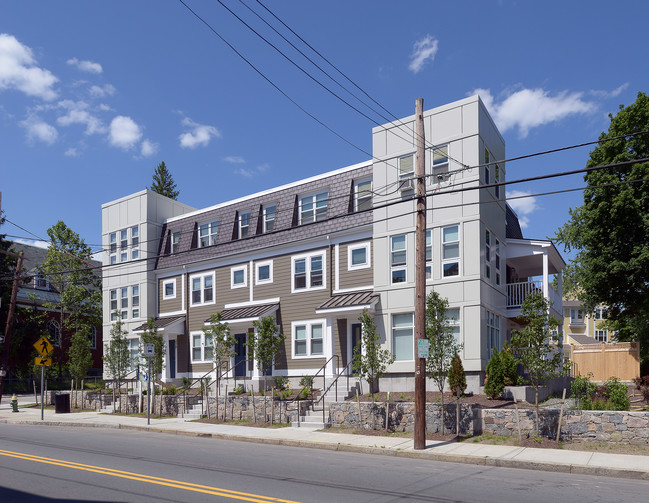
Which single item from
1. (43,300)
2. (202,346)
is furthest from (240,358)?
(43,300)

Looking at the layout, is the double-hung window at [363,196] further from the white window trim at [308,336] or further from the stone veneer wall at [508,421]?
the stone veneer wall at [508,421]

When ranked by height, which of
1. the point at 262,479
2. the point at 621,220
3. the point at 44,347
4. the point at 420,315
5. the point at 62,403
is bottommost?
the point at 62,403

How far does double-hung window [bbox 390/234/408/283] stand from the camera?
23.9m

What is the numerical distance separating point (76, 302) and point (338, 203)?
2818 cm

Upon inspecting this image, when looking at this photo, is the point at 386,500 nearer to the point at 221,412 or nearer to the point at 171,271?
the point at 221,412

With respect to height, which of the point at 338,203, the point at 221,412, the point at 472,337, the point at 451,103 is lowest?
the point at 221,412

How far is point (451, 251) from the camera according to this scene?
902 inches

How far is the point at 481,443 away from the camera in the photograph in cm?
1588

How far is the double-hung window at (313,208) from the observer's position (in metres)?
28.1

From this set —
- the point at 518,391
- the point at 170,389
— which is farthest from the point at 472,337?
the point at 170,389

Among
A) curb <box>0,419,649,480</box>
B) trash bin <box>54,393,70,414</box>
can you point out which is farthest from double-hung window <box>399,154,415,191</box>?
trash bin <box>54,393,70,414</box>

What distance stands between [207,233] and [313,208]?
719 cm

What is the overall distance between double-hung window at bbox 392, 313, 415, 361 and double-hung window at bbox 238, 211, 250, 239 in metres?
10.4

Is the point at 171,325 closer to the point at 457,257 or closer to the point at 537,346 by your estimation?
the point at 457,257
